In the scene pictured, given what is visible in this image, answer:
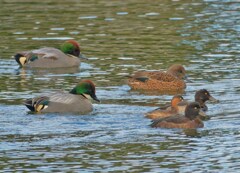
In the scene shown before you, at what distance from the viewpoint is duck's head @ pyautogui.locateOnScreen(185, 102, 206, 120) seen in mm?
16172

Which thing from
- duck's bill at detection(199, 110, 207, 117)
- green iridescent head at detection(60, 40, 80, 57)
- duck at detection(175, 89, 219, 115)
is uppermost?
green iridescent head at detection(60, 40, 80, 57)

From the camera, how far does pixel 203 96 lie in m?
17.7

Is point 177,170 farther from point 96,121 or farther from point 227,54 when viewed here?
point 227,54

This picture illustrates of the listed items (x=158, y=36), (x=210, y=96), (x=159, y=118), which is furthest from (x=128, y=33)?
(x=159, y=118)

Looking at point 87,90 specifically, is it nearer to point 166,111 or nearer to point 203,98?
point 166,111

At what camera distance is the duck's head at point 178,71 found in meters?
20.1

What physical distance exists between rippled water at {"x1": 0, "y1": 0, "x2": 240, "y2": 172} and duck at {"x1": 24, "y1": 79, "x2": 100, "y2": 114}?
0.24 m

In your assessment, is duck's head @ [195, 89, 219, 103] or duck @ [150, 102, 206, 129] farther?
duck's head @ [195, 89, 219, 103]

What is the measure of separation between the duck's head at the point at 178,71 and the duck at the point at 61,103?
9.20 feet

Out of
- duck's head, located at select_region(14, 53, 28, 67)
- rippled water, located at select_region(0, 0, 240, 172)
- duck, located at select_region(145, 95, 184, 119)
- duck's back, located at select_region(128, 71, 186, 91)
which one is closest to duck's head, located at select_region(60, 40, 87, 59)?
rippled water, located at select_region(0, 0, 240, 172)

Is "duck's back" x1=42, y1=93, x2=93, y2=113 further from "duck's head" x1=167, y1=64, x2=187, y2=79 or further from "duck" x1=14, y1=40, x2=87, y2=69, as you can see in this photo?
"duck" x1=14, y1=40, x2=87, y2=69

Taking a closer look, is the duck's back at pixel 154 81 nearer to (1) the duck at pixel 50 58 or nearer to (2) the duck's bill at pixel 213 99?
(2) the duck's bill at pixel 213 99

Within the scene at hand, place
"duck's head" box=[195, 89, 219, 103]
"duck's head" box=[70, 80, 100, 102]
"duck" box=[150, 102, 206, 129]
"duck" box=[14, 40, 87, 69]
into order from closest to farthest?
"duck" box=[150, 102, 206, 129], "duck's head" box=[195, 89, 219, 103], "duck's head" box=[70, 80, 100, 102], "duck" box=[14, 40, 87, 69]

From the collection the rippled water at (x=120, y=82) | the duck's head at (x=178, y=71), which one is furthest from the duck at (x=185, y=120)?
the duck's head at (x=178, y=71)
